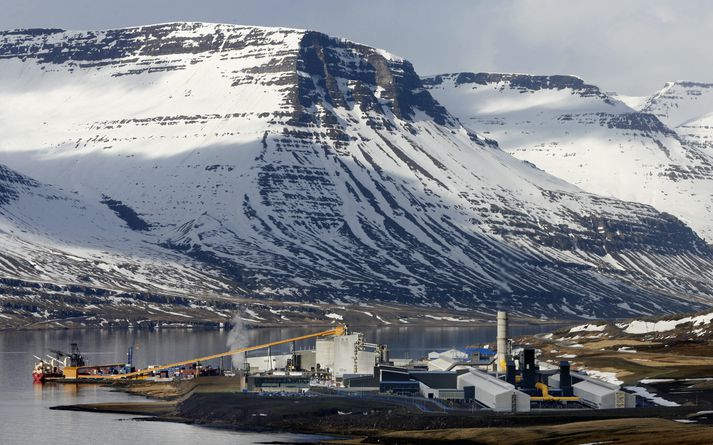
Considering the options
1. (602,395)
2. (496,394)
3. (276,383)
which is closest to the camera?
(496,394)

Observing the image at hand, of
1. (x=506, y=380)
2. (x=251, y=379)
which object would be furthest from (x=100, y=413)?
(x=506, y=380)

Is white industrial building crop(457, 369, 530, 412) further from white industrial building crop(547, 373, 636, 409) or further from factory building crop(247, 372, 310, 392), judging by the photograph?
factory building crop(247, 372, 310, 392)

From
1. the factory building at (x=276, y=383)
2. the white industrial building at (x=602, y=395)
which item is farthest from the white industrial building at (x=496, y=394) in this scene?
the factory building at (x=276, y=383)

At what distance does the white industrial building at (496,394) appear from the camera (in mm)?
169125

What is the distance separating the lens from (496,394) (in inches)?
6658

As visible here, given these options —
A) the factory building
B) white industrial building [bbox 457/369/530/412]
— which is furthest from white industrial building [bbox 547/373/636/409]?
the factory building

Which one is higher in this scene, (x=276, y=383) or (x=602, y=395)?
(x=276, y=383)

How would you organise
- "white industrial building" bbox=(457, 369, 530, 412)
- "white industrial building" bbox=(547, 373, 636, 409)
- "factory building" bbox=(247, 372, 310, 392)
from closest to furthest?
"white industrial building" bbox=(457, 369, 530, 412) → "white industrial building" bbox=(547, 373, 636, 409) → "factory building" bbox=(247, 372, 310, 392)

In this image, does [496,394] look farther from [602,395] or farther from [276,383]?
[276,383]

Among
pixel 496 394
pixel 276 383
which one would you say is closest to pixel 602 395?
pixel 496 394

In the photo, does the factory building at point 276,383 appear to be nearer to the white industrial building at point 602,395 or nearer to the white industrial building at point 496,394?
the white industrial building at point 496,394

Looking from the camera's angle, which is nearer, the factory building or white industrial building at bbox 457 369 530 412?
white industrial building at bbox 457 369 530 412

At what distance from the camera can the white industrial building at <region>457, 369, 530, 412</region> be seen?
555 feet

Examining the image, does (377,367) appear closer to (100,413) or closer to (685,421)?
(100,413)
